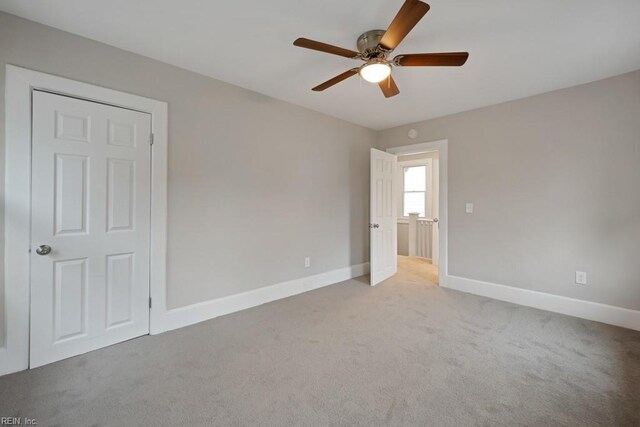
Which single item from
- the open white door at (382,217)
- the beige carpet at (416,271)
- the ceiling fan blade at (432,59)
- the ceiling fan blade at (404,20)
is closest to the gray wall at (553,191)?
the beige carpet at (416,271)

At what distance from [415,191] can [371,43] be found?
451cm

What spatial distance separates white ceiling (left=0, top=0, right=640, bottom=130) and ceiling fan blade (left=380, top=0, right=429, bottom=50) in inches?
9.5

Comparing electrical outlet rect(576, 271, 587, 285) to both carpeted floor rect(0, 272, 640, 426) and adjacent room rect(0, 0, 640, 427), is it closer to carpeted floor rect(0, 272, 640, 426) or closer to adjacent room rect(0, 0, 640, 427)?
adjacent room rect(0, 0, 640, 427)

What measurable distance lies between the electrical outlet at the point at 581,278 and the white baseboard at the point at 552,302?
196mm

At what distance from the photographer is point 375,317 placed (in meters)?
2.80

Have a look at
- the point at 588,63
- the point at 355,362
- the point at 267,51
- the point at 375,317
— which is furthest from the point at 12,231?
the point at 588,63

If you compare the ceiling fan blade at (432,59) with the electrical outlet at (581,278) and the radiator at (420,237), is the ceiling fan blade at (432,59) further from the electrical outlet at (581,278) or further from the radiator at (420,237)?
the radiator at (420,237)

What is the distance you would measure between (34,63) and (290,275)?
295 centimetres

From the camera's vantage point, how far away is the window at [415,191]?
5902 millimetres

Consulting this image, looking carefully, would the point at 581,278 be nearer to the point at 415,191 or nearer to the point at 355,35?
the point at 355,35

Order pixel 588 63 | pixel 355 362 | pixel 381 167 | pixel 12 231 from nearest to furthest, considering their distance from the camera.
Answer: pixel 12 231 → pixel 355 362 → pixel 588 63 → pixel 381 167

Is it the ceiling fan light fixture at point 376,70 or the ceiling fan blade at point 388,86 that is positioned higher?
the ceiling fan blade at point 388,86

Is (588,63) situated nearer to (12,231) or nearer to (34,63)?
(34,63)

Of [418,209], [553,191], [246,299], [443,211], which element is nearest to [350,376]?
[246,299]
